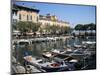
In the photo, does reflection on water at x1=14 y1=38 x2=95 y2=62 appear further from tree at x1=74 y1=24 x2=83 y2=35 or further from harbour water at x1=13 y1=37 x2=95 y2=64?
tree at x1=74 y1=24 x2=83 y2=35

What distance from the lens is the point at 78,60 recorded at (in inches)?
91.5

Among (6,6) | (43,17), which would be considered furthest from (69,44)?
(6,6)

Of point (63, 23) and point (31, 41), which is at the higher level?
point (63, 23)

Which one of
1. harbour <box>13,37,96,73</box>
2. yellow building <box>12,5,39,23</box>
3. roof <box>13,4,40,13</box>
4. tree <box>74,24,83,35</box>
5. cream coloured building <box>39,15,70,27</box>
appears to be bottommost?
harbour <box>13,37,96,73</box>

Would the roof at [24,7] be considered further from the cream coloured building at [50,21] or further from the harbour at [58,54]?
the harbour at [58,54]

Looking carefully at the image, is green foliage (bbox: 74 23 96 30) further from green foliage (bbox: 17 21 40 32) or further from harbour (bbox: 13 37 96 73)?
green foliage (bbox: 17 21 40 32)

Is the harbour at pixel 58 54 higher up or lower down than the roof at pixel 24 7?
lower down

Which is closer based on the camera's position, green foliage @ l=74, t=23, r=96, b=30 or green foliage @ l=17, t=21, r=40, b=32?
green foliage @ l=17, t=21, r=40, b=32

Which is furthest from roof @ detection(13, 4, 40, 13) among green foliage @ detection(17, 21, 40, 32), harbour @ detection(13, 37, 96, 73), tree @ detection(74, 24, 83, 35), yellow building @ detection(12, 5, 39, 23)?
tree @ detection(74, 24, 83, 35)

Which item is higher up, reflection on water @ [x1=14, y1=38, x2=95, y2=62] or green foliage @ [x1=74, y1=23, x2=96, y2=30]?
green foliage @ [x1=74, y1=23, x2=96, y2=30]

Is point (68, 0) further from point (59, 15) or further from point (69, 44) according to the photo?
point (69, 44)

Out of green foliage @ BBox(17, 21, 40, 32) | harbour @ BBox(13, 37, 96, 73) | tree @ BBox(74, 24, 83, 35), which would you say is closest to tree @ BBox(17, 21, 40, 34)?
green foliage @ BBox(17, 21, 40, 32)

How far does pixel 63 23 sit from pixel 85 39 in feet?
1.09

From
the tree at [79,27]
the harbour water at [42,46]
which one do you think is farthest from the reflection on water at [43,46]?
the tree at [79,27]
